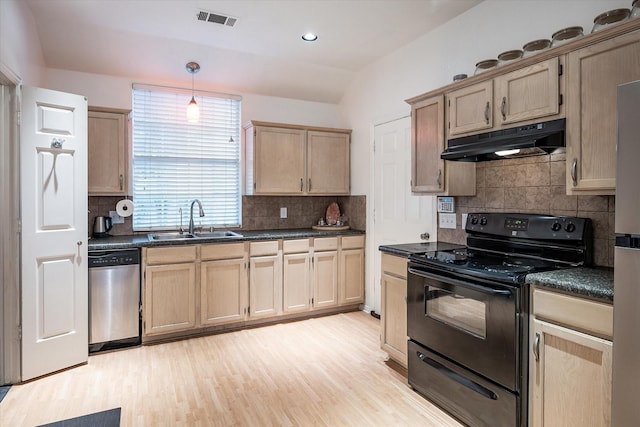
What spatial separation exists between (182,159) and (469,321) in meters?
3.31

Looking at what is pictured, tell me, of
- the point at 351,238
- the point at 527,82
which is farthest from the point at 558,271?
the point at 351,238

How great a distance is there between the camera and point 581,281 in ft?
5.74

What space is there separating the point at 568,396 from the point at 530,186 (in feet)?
4.27

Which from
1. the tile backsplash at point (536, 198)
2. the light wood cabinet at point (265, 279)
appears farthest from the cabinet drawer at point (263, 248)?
the tile backsplash at point (536, 198)

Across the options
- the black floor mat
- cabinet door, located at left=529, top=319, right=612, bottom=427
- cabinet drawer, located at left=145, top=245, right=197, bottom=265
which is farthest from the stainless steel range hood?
the black floor mat

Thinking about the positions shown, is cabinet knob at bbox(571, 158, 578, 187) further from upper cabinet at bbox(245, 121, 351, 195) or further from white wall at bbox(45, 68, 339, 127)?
white wall at bbox(45, 68, 339, 127)

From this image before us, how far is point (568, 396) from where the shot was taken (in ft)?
5.71

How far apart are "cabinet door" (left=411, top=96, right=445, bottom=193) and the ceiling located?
0.80m

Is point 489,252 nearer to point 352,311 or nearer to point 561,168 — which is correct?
point 561,168

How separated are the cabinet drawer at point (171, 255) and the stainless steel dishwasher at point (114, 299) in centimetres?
11

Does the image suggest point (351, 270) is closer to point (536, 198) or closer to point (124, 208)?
point (536, 198)

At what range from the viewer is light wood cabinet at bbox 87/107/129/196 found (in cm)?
343

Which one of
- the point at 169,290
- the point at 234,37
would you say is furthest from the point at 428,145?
the point at 169,290

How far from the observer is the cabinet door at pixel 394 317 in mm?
2850
